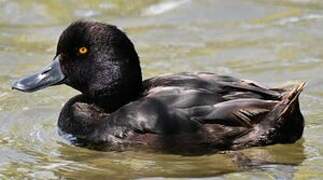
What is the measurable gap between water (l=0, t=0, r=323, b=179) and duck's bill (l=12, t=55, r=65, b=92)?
379 mm

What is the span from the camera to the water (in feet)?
24.4

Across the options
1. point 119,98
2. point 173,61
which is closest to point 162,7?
point 173,61

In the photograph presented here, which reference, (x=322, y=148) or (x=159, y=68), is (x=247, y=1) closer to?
(x=159, y=68)

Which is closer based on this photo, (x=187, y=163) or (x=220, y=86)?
(x=187, y=163)

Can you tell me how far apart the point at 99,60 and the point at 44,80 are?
1.77ft

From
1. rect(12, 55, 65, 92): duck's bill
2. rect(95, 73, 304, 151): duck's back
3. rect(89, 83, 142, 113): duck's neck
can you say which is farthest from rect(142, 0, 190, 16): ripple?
rect(95, 73, 304, 151): duck's back

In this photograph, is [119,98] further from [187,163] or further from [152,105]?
[187,163]

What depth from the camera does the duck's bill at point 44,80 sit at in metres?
8.17

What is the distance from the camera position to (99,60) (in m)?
7.96

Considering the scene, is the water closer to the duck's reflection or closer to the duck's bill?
the duck's reflection

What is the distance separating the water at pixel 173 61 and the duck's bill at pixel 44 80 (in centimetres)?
38

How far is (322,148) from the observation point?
7.77 metres

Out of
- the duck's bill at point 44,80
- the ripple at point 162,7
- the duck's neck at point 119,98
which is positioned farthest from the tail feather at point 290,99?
the ripple at point 162,7

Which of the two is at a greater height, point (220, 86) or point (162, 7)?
point (162, 7)
